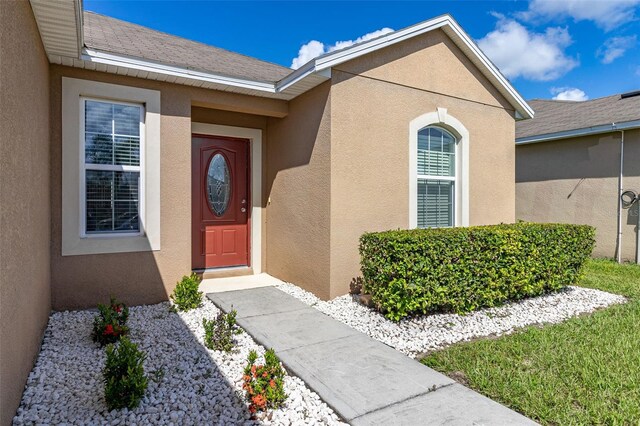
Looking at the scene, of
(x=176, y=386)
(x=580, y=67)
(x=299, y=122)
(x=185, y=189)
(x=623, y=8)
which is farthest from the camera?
(x=580, y=67)

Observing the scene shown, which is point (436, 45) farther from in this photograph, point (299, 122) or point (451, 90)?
point (299, 122)

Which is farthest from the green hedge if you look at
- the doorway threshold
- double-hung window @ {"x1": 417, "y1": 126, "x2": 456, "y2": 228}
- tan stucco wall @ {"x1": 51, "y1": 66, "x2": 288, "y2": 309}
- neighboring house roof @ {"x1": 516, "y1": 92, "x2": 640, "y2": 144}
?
neighboring house roof @ {"x1": 516, "y1": 92, "x2": 640, "y2": 144}

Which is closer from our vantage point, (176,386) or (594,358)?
(176,386)

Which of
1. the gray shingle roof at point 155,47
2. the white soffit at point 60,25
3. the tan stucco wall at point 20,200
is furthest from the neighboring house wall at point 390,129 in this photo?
the tan stucco wall at point 20,200

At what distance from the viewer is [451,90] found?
6719 millimetres

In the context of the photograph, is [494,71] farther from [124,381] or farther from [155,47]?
[124,381]

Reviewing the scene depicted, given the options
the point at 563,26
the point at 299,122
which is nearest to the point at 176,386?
the point at 299,122

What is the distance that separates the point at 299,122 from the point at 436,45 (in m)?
3.00

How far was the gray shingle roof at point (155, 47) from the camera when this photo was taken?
5.01 meters

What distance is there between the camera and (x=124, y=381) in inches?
102

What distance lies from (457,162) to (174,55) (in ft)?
18.1

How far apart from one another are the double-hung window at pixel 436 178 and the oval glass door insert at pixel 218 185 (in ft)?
12.1

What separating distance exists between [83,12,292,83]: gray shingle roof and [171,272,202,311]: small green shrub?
3.14 metres

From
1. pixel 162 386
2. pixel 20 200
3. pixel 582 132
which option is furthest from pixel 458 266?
pixel 582 132
